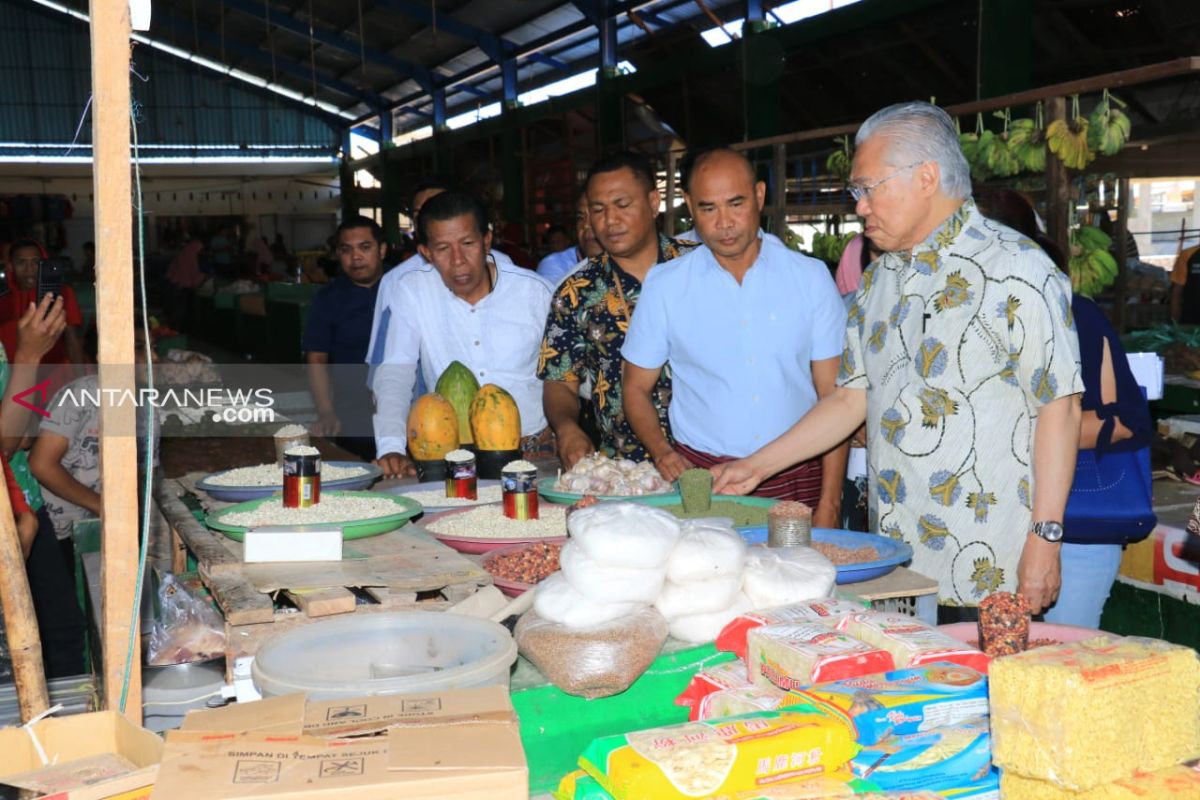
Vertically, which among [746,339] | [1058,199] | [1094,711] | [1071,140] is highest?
[1071,140]

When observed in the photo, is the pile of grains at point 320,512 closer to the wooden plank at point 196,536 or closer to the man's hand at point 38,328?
the wooden plank at point 196,536

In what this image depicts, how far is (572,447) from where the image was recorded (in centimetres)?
268

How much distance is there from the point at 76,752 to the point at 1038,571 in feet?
4.84

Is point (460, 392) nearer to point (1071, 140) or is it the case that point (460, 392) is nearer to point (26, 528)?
point (26, 528)

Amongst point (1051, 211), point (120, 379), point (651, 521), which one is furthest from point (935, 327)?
point (1051, 211)

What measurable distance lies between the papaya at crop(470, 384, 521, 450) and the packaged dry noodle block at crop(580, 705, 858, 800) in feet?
5.23

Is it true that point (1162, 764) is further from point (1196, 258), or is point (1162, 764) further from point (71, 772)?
point (1196, 258)

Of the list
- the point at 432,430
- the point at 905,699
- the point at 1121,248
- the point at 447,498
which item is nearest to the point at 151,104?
the point at 1121,248

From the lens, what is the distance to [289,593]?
1.74 meters

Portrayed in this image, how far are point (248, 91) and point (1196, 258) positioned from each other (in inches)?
818

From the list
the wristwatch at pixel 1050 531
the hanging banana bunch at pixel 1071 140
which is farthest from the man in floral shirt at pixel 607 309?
the hanging banana bunch at pixel 1071 140

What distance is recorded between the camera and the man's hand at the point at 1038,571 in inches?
74.4

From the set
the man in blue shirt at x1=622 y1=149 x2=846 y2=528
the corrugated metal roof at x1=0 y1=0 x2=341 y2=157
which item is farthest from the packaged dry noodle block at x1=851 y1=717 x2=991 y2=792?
the corrugated metal roof at x1=0 y1=0 x2=341 y2=157

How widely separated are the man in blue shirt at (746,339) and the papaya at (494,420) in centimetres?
33
